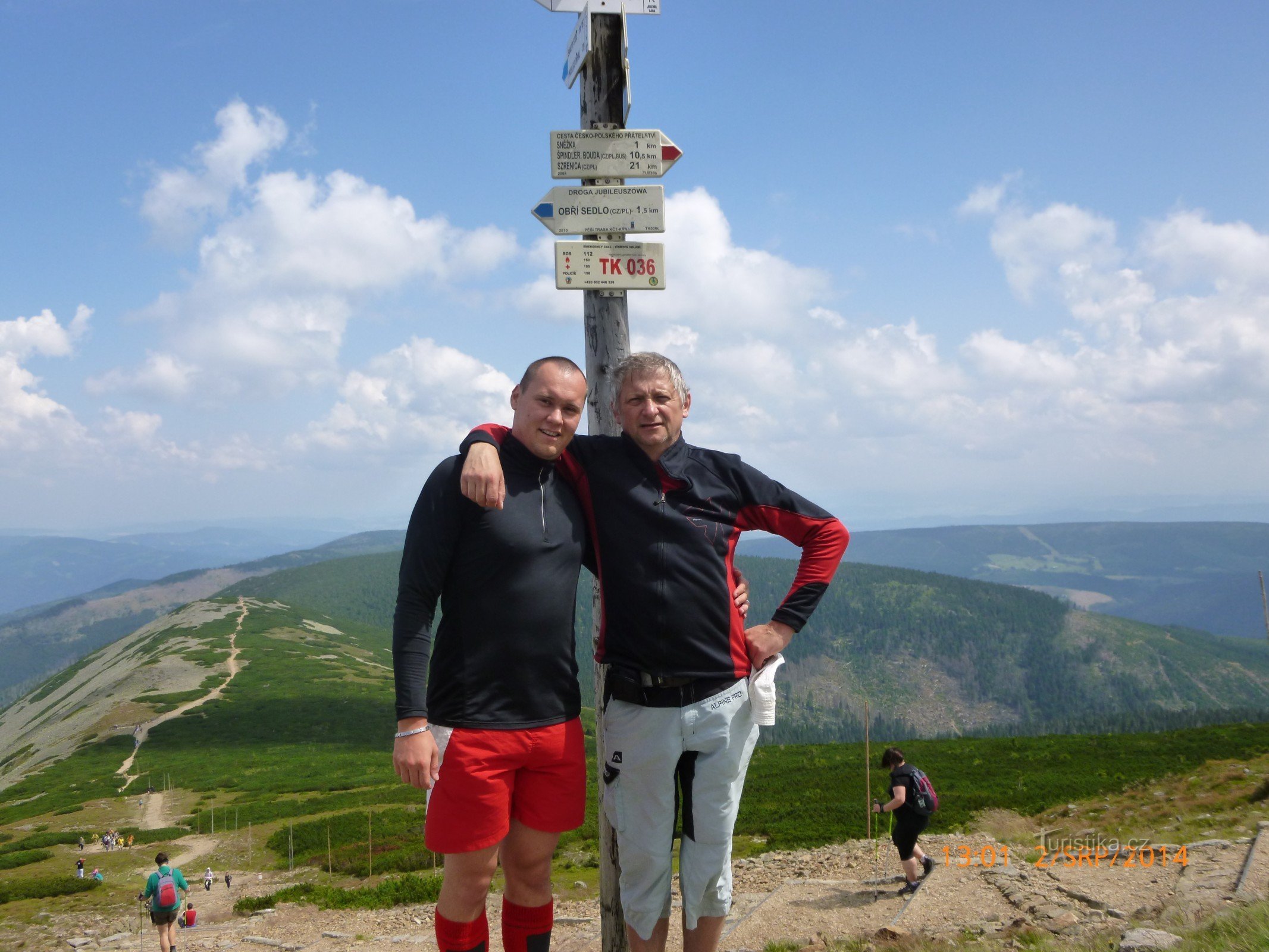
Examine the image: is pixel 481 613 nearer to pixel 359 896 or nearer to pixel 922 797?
pixel 922 797

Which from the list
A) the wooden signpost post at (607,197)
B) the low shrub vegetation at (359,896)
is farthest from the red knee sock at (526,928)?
the low shrub vegetation at (359,896)

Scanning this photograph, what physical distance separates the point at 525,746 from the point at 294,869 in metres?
30.4

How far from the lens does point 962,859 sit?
39.1 feet

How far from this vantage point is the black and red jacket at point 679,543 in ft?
14.1

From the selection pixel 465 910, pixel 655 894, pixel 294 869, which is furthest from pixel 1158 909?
pixel 294 869

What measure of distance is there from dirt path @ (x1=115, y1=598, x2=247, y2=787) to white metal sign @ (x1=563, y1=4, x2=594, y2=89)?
173ft

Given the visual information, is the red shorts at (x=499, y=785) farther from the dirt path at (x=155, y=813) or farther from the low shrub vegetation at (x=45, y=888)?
the dirt path at (x=155, y=813)

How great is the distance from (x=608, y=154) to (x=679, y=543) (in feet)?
9.36

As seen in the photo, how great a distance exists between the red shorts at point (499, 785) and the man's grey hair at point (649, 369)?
1987mm

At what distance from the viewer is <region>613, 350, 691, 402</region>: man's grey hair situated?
4.57 meters

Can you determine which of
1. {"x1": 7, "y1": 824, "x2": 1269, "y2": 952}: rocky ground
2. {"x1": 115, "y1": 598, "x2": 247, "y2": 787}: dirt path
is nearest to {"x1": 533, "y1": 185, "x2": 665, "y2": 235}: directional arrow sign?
{"x1": 7, "y1": 824, "x2": 1269, "y2": 952}: rocky ground

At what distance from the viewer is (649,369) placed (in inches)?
179

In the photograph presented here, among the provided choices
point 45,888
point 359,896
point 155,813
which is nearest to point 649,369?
point 359,896

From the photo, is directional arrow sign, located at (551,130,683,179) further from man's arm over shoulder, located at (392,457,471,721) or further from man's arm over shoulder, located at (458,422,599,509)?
man's arm over shoulder, located at (392,457,471,721)
